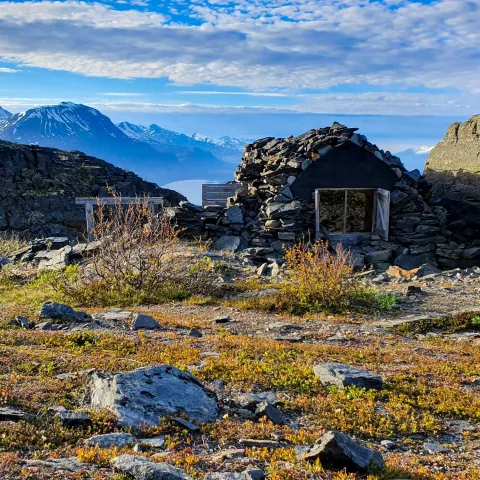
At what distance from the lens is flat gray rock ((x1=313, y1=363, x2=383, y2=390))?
6.10m

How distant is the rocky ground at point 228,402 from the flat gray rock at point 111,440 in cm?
1

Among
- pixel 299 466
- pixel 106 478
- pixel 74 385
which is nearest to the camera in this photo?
pixel 106 478

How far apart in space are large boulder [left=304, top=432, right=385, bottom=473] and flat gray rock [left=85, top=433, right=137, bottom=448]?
4.49 ft

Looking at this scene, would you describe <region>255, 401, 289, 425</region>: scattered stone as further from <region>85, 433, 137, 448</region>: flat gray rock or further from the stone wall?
the stone wall

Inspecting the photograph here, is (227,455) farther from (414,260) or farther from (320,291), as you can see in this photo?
(414,260)

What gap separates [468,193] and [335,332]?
1469 centimetres

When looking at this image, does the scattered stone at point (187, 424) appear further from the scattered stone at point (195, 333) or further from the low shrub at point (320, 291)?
the low shrub at point (320, 291)

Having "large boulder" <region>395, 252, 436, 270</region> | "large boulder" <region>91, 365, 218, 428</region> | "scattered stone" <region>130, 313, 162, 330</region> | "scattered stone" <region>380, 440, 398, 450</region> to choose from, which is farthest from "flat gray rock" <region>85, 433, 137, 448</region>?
"large boulder" <region>395, 252, 436, 270</region>

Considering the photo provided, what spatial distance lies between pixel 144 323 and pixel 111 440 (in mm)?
5066

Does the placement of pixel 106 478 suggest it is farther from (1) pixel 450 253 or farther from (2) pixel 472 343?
(1) pixel 450 253

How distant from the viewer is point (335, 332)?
9703mm

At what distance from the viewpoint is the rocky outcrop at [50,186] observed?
34125 millimetres

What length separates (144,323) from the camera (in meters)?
9.30

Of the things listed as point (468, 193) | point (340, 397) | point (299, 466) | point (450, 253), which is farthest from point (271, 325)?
point (468, 193)
